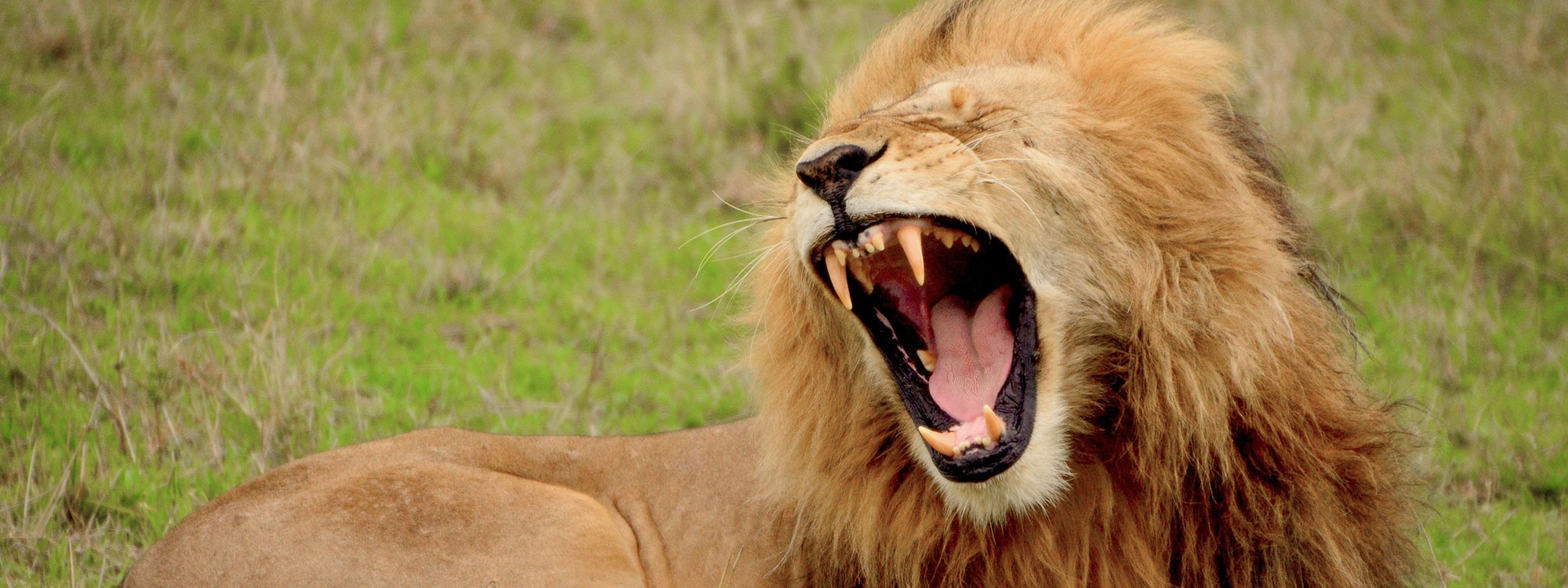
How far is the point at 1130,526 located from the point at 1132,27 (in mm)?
1152

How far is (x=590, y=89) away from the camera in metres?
8.03

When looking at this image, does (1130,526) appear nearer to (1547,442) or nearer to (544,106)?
(1547,442)

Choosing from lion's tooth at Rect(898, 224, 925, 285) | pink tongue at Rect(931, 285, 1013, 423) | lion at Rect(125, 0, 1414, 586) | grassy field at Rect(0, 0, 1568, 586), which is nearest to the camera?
lion's tooth at Rect(898, 224, 925, 285)

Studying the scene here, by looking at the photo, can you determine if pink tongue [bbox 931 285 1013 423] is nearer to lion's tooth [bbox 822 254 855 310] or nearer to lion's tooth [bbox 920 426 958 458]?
lion's tooth [bbox 920 426 958 458]

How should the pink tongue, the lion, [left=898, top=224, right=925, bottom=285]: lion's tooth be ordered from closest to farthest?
1. [left=898, top=224, right=925, bottom=285]: lion's tooth
2. the lion
3. the pink tongue

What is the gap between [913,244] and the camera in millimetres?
2621

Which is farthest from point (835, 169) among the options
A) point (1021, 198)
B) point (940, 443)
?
point (940, 443)

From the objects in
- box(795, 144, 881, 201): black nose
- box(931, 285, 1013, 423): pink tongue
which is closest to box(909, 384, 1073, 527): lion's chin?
box(931, 285, 1013, 423): pink tongue

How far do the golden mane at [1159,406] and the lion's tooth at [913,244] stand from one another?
247 millimetres

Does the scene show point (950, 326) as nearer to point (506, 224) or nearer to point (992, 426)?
point (992, 426)

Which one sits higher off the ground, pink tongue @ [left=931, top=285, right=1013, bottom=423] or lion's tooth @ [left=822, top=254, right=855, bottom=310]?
lion's tooth @ [left=822, top=254, right=855, bottom=310]

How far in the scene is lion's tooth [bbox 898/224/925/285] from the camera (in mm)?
2568

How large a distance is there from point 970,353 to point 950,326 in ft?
0.30

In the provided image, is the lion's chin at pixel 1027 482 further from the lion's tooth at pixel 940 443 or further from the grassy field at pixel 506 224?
the grassy field at pixel 506 224
